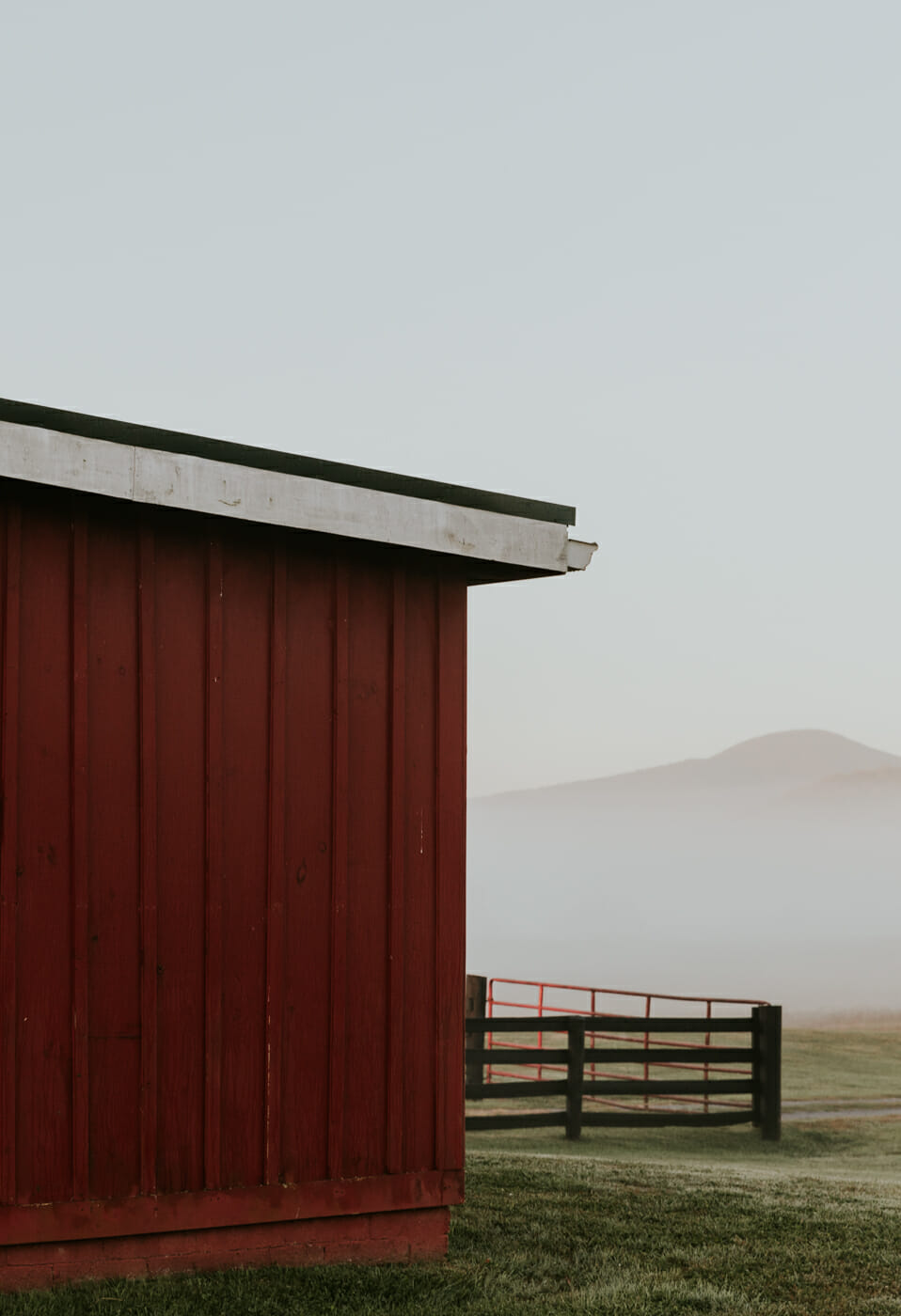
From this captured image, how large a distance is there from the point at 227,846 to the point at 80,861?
0.64m

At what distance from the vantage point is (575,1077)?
44.3ft

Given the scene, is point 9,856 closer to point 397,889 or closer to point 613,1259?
point 397,889

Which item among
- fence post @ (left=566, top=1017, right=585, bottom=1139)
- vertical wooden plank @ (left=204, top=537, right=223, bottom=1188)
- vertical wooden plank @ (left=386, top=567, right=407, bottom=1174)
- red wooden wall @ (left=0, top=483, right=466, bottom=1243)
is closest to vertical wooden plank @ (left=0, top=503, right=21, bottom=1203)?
red wooden wall @ (left=0, top=483, right=466, bottom=1243)

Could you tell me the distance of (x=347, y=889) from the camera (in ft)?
21.5

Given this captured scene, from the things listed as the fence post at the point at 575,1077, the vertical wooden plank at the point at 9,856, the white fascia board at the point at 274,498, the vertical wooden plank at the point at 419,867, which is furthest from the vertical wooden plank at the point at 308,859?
the fence post at the point at 575,1077

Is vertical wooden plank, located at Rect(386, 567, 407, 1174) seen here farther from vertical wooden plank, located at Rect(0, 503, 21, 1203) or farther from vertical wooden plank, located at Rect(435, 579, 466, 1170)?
vertical wooden plank, located at Rect(0, 503, 21, 1203)

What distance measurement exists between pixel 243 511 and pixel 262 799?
122 centimetres

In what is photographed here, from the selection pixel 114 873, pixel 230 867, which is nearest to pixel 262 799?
pixel 230 867

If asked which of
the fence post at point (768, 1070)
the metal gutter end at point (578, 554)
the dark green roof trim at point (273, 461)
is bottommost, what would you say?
the fence post at point (768, 1070)

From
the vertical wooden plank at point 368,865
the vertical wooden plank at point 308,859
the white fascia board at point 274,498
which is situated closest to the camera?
the white fascia board at point 274,498

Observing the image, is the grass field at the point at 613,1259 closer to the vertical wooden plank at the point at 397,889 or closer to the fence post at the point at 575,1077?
the vertical wooden plank at the point at 397,889

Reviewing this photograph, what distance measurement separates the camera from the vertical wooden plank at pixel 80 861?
5773mm

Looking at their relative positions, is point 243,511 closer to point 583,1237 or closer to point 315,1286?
point 315,1286

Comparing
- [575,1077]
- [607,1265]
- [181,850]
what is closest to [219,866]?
[181,850]
